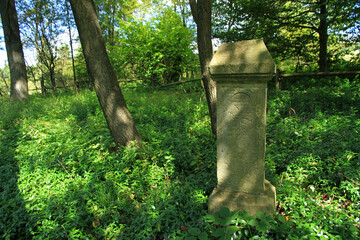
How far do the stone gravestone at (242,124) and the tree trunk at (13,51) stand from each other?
11.0m

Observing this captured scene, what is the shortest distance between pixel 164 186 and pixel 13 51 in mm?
10954

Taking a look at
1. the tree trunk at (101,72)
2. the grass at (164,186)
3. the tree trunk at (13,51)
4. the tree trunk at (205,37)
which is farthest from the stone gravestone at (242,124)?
the tree trunk at (13,51)

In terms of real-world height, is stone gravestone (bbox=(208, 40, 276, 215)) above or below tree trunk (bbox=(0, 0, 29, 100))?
below

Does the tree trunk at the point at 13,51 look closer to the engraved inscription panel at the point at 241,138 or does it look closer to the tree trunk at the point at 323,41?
the engraved inscription panel at the point at 241,138

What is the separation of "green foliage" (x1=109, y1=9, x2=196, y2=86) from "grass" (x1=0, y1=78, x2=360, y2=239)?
7.16 meters

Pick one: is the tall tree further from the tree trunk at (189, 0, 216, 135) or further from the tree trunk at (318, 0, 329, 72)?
the tree trunk at (189, 0, 216, 135)

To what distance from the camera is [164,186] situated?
116 inches

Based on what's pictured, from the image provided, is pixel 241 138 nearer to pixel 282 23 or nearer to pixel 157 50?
pixel 282 23

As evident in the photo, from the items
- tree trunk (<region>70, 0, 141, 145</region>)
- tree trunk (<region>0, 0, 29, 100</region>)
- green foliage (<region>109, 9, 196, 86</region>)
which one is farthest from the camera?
green foliage (<region>109, 9, 196, 86</region>)

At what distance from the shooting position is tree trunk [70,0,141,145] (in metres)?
3.76

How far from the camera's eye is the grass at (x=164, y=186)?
7.07 feet

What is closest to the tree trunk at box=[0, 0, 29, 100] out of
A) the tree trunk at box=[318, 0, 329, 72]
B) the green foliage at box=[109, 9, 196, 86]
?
the green foliage at box=[109, 9, 196, 86]

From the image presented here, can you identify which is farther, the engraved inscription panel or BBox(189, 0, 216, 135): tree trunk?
BBox(189, 0, 216, 135): tree trunk

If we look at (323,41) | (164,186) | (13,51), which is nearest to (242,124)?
(164,186)
